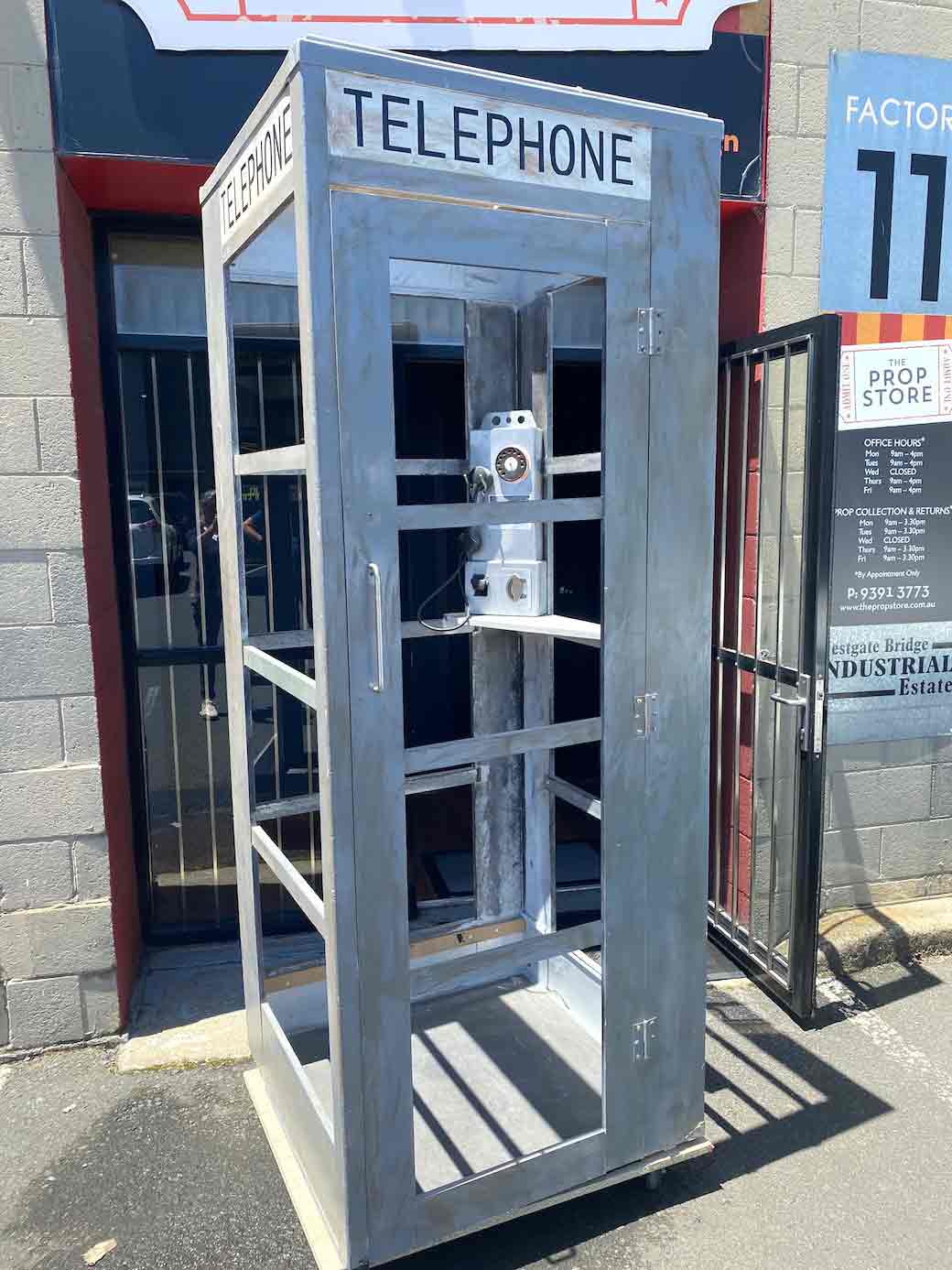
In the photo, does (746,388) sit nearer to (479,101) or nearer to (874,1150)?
(479,101)

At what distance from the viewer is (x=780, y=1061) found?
11.7 feet

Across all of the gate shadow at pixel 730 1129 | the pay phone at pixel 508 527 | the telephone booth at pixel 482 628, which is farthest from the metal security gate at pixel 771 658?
the pay phone at pixel 508 527

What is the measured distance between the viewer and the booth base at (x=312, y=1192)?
2.54 metres

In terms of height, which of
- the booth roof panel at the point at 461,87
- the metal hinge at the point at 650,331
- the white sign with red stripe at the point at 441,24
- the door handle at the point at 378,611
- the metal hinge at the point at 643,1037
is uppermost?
the white sign with red stripe at the point at 441,24

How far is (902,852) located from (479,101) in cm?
374

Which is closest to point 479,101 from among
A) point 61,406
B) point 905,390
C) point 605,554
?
point 605,554

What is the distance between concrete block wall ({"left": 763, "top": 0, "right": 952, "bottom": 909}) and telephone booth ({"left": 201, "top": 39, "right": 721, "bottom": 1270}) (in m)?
1.34

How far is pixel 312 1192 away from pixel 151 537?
2586 mm

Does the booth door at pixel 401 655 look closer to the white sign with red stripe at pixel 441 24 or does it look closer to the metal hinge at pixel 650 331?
the metal hinge at pixel 650 331

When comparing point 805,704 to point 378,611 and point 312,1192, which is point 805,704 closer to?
point 378,611

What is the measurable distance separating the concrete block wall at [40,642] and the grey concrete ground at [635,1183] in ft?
1.17

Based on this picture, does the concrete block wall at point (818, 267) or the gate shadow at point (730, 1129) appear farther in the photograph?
the concrete block wall at point (818, 267)

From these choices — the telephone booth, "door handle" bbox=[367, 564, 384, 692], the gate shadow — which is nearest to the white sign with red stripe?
the telephone booth

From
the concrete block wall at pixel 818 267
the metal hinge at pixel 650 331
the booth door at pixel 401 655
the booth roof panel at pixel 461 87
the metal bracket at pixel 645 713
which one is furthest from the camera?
the concrete block wall at pixel 818 267
